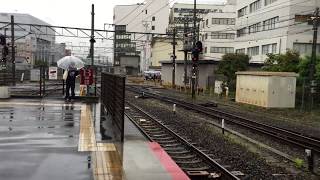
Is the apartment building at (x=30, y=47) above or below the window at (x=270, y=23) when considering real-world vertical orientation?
below

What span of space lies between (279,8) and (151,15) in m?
A: 74.8

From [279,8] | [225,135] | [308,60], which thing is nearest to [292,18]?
[279,8]

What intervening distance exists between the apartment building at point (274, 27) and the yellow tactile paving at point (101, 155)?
4897 cm

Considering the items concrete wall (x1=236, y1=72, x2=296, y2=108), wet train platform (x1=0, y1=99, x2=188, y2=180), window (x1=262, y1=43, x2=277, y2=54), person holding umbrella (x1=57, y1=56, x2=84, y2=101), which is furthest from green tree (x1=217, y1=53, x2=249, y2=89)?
wet train platform (x1=0, y1=99, x2=188, y2=180)

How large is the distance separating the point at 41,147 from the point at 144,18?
5017 inches

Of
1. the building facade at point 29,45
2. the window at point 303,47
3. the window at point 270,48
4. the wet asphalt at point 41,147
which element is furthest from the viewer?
the building facade at point 29,45

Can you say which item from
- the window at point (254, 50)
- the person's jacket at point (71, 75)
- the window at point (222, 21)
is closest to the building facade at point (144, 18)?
the window at point (222, 21)

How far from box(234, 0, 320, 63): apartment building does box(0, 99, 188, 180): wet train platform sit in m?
46.8

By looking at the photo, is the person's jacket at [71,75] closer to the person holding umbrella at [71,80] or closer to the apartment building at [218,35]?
the person holding umbrella at [71,80]

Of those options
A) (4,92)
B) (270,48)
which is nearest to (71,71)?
(4,92)

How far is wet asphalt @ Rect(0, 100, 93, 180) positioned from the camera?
310 inches

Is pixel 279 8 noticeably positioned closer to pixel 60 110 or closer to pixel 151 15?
pixel 60 110

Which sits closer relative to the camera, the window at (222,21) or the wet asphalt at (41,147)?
the wet asphalt at (41,147)

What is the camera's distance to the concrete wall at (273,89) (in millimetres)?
31172
